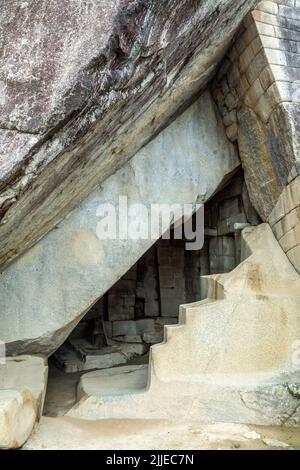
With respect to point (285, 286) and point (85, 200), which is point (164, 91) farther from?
point (285, 286)

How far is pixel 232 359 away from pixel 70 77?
2.87m

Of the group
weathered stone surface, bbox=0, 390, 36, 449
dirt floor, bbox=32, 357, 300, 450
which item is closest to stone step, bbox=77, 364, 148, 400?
dirt floor, bbox=32, 357, 300, 450

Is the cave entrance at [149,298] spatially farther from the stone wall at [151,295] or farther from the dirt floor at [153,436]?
the dirt floor at [153,436]

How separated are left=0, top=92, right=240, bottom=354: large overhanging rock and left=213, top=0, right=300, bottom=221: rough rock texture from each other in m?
0.50

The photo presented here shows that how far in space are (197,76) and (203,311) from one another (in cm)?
255

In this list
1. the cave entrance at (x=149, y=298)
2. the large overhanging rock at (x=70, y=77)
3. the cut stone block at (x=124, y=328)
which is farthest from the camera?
the cut stone block at (x=124, y=328)

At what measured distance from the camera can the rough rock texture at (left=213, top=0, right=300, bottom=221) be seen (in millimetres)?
4223

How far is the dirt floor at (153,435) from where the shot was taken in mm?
3199

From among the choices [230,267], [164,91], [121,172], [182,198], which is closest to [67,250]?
[121,172]

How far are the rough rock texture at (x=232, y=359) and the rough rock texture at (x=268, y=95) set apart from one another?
770mm

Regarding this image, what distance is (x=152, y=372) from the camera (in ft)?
12.9

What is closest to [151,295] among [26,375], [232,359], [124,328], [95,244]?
[124,328]

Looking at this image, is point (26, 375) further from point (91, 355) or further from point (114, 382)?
point (91, 355)

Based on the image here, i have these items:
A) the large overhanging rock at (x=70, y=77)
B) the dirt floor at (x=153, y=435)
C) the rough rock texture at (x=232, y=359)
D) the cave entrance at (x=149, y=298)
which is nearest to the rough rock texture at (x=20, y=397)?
the dirt floor at (x=153, y=435)
